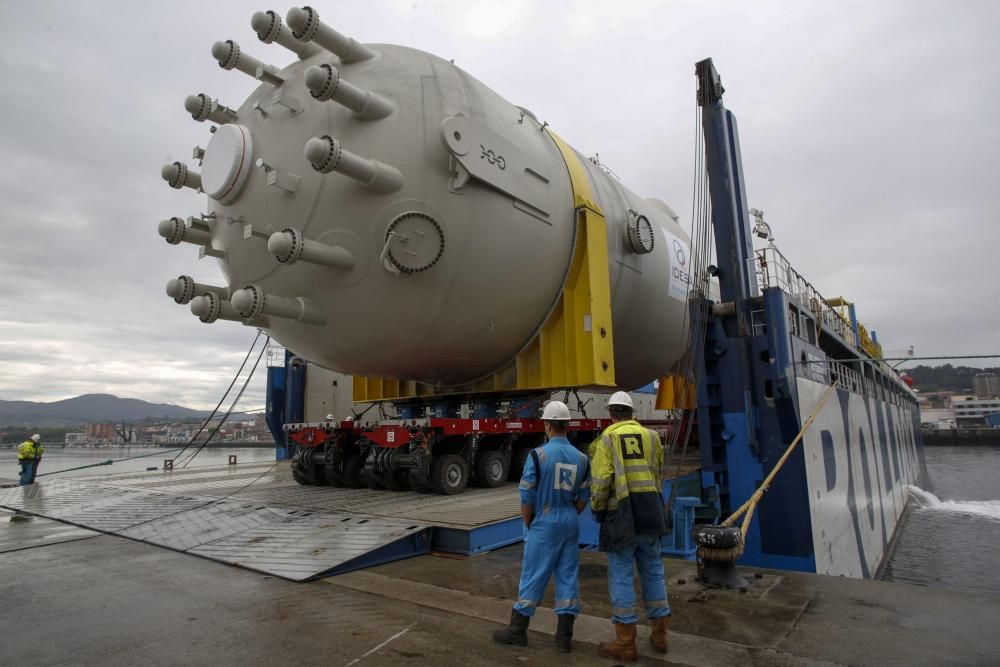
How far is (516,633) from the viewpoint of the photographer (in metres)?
3.38

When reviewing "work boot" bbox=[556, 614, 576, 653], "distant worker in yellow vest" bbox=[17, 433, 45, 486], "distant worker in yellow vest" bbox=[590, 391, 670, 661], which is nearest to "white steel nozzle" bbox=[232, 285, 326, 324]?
"distant worker in yellow vest" bbox=[590, 391, 670, 661]

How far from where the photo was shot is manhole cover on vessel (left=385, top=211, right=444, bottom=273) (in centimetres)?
638

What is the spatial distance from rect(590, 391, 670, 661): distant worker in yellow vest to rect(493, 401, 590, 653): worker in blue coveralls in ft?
0.54

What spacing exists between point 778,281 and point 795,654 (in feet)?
18.2

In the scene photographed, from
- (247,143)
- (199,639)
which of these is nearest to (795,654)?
(199,639)

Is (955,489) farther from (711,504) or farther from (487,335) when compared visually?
(487,335)

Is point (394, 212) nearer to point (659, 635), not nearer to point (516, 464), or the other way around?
point (516, 464)

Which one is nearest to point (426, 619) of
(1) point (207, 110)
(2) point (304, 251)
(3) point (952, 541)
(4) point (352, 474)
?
(2) point (304, 251)

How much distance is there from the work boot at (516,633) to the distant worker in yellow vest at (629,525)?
43cm

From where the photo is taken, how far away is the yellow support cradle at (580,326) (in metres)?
7.84

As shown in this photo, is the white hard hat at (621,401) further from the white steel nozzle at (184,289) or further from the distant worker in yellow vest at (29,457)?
the distant worker in yellow vest at (29,457)

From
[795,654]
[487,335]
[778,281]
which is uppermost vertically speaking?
[778,281]

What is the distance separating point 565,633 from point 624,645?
34cm

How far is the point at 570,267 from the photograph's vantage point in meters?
8.10
